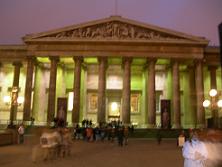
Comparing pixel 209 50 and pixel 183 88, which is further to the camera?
pixel 183 88

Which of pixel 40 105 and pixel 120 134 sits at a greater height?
pixel 40 105

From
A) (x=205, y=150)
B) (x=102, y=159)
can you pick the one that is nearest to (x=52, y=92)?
(x=102, y=159)

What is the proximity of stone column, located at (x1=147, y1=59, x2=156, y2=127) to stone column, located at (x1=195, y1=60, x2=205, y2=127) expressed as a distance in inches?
231

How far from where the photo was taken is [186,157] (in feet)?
22.6

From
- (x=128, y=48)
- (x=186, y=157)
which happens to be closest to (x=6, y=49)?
(x=128, y=48)

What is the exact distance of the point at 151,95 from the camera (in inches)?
1601

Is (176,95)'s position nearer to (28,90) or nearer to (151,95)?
(151,95)

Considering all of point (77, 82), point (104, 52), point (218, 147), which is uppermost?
point (104, 52)

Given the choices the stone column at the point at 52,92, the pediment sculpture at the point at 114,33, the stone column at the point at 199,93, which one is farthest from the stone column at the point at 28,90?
the stone column at the point at 199,93

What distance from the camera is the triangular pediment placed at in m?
41.1

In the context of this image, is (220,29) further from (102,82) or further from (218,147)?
(102,82)

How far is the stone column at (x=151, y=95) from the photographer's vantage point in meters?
40.0

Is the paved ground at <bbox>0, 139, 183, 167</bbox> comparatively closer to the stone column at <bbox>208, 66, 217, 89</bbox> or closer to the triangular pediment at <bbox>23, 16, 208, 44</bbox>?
the triangular pediment at <bbox>23, 16, 208, 44</bbox>

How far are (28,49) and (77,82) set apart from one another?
8284 mm
